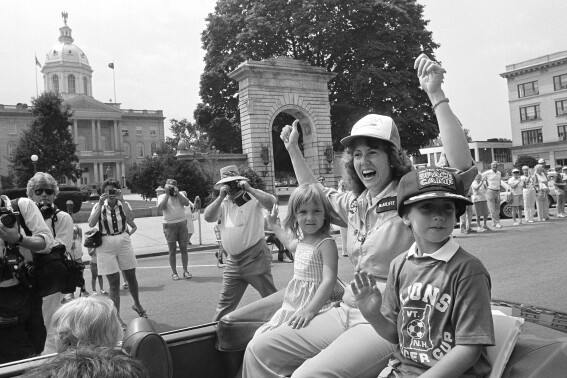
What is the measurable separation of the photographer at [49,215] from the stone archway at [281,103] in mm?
28138

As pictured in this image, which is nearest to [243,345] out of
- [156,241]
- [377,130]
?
[377,130]

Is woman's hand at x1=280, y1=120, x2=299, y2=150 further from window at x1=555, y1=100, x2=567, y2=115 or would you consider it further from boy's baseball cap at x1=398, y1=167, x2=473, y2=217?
window at x1=555, y1=100, x2=567, y2=115

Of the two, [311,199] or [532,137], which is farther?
[532,137]

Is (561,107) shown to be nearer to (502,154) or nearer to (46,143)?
(502,154)

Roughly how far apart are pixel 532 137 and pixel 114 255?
248 ft

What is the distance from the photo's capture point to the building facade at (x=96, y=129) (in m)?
83.9

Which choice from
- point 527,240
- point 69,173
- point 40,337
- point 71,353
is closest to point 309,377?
point 71,353

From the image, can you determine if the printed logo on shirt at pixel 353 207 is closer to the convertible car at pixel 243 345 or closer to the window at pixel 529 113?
the convertible car at pixel 243 345

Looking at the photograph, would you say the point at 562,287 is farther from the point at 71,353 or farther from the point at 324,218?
the point at 71,353

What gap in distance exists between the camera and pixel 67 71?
107m

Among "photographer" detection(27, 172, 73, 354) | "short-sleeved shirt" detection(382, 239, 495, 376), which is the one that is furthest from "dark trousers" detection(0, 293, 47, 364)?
"short-sleeved shirt" detection(382, 239, 495, 376)

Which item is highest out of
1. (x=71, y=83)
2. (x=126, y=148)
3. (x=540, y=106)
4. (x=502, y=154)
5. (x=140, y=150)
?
(x=71, y=83)

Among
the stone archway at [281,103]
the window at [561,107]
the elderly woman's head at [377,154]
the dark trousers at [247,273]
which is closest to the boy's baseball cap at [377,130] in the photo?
the elderly woman's head at [377,154]

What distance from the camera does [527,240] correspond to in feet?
40.5
